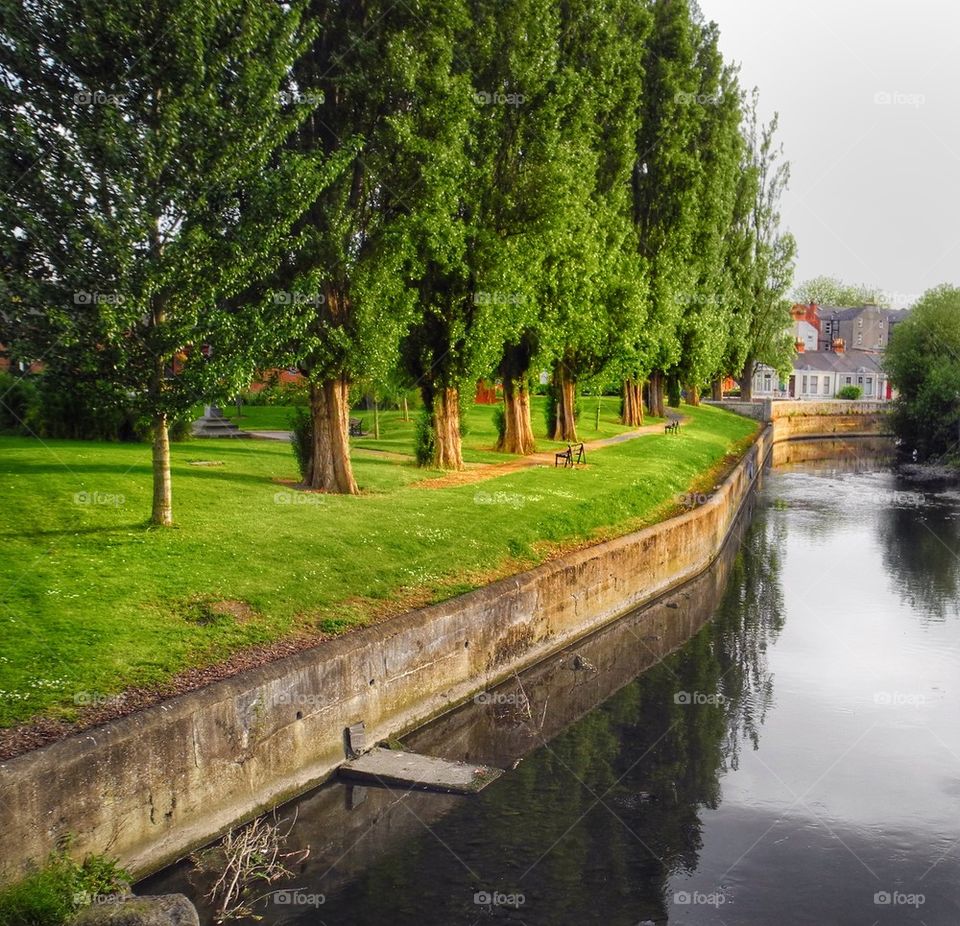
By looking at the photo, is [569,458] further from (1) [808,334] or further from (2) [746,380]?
(1) [808,334]

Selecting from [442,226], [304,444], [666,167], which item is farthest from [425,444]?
[666,167]

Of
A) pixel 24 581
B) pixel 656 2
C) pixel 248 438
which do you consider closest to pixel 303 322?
pixel 24 581

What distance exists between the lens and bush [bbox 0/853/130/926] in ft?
27.8

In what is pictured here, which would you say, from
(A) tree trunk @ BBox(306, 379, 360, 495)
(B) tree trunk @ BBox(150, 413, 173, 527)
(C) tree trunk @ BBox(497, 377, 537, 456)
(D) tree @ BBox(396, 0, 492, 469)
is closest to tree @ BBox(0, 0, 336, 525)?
(B) tree trunk @ BBox(150, 413, 173, 527)

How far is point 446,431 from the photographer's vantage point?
28609 mm

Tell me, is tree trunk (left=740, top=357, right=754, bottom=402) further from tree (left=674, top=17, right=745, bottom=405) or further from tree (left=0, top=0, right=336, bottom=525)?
tree (left=0, top=0, right=336, bottom=525)

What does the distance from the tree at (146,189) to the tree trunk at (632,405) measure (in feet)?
112

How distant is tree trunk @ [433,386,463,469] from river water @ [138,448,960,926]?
821cm

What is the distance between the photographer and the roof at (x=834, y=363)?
365ft

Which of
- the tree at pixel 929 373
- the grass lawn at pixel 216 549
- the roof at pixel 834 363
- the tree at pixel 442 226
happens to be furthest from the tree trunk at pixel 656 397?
the roof at pixel 834 363

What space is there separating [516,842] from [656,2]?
136 ft

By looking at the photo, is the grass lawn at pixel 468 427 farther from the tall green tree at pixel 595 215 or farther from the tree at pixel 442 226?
the tree at pixel 442 226

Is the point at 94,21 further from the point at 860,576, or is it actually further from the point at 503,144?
the point at 860,576

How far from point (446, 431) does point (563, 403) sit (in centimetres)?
1201
